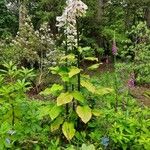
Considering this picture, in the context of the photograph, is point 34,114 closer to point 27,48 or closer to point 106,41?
point 27,48

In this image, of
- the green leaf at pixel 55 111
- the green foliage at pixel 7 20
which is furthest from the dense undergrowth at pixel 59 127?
the green foliage at pixel 7 20

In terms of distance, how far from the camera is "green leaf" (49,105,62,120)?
5.91 metres

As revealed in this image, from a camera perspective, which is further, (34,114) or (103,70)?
(103,70)

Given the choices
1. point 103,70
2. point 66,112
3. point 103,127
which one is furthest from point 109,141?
point 103,70

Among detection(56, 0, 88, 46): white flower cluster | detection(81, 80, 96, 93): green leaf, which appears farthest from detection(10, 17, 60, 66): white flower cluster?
detection(81, 80, 96, 93): green leaf

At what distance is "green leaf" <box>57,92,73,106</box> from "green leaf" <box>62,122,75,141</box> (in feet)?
1.04

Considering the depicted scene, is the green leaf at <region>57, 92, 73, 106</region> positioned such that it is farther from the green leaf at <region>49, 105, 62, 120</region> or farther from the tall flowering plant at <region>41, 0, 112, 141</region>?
the green leaf at <region>49, 105, 62, 120</region>

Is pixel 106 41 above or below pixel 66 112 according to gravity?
below

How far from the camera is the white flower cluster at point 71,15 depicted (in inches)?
241

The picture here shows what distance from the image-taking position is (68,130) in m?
5.97

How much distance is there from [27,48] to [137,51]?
3401mm

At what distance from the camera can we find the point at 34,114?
622cm

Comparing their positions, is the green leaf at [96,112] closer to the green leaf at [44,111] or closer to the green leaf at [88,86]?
the green leaf at [88,86]

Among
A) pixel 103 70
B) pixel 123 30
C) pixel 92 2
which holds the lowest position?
pixel 103 70
